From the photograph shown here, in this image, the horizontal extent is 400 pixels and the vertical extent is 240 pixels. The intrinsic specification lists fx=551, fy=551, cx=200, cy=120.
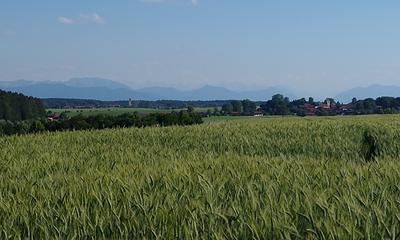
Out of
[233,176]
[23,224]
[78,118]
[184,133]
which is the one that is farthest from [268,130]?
[78,118]

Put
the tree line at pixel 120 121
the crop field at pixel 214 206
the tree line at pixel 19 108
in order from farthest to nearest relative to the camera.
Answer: the tree line at pixel 19 108
the tree line at pixel 120 121
the crop field at pixel 214 206

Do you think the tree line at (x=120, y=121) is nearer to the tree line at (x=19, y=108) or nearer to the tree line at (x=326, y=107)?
the tree line at (x=19, y=108)

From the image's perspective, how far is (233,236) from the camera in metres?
2.74

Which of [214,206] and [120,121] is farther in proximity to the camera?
[120,121]

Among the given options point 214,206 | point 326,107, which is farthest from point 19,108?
point 214,206

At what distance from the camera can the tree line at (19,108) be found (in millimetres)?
63787

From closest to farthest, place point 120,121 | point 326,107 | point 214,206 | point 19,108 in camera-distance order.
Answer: point 214,206
point 120,121
point 19,108
point 326,107

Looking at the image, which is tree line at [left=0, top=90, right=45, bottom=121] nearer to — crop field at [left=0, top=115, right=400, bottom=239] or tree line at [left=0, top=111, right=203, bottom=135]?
tree line at [left=0, top=111, right=203, bottom=135]

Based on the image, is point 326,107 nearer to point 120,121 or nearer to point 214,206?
point 120,121

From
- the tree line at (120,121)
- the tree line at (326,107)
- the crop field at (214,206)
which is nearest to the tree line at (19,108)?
the tree line at (120,121)

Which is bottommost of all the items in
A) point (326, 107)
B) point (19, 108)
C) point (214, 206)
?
point (19, 108)

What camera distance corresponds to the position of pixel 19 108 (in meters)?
65.8

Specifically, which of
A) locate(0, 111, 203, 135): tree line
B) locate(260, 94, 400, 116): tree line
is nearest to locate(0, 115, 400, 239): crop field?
locate(0, 111, 203, 135): tree line

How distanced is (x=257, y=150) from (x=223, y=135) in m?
2.81
